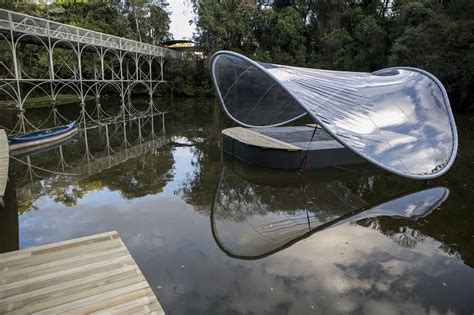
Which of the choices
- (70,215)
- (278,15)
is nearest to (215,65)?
(70,215)

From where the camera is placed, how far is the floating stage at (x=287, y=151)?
358 inches

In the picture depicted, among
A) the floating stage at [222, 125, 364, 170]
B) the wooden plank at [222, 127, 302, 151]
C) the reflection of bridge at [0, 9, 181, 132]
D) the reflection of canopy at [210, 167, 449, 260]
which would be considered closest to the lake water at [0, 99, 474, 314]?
the reflection of canopy at [210, 167, 449, 260]

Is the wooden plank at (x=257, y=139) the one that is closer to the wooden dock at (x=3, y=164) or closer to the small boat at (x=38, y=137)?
the wooden dock at (x=3, y=164)

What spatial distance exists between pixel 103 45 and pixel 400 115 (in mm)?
19296

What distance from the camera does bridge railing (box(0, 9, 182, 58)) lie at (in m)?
14.6

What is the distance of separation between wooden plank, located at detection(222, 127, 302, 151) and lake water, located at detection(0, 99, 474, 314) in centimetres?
73

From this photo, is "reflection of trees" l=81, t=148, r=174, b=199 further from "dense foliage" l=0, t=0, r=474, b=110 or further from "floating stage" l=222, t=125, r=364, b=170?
"dense foliage" l=0, t=0, r=474, b=110

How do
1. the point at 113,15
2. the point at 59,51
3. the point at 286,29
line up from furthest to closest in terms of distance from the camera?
the point at 113,15
the point at 286,29
the point at 59,51

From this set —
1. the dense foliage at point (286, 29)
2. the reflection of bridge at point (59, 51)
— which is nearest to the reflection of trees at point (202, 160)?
the reflection of bridge at point (59, 51)

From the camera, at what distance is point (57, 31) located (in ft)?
57.8

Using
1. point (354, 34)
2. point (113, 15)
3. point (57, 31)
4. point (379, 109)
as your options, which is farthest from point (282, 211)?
point (113, 15)

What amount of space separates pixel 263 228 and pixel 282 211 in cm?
93

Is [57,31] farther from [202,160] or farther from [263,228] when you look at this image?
[263,228]

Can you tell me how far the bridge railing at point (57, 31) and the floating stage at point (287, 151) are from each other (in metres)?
11.7
